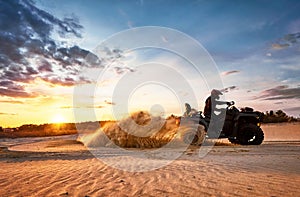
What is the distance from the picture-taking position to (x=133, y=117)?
44.1 feet

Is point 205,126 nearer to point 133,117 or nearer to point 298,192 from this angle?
point 133,117

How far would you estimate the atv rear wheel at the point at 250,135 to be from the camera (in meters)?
12.2

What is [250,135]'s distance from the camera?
1239 centimetres

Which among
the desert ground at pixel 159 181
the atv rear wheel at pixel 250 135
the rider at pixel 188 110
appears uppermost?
the rider at pixel 188 110

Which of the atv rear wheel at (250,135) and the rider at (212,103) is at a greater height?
the rider at (212,103)

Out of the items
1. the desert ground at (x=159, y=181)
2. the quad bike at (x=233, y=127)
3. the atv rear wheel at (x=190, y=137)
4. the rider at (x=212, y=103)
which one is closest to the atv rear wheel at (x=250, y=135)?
the quad bike at (x=233, y=127)

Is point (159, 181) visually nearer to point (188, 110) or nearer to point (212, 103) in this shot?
point (212, 103)

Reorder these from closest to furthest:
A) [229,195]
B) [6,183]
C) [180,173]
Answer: [229,195] < [6,183] < [180,173]

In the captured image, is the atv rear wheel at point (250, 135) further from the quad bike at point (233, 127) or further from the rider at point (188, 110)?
the rider at point (188, 110)

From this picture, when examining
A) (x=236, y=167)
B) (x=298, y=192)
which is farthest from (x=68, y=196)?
(x=236, y=167)

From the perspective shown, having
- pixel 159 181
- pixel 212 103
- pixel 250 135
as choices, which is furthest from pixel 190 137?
pixel 159 181

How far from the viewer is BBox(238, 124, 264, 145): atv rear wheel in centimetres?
1220

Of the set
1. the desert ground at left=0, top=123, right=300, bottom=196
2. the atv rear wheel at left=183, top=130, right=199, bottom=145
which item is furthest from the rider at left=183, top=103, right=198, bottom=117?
the desert ground at left=0, top=123, right=300, bottom=196

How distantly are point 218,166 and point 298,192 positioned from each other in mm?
2281
